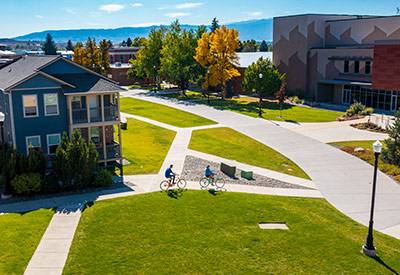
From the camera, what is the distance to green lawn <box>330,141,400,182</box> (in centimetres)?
3031

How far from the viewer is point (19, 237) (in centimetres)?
1853

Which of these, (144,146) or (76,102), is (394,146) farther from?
(76,102)

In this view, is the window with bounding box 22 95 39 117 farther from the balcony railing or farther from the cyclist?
the cyclist

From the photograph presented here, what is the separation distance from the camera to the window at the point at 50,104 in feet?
89.5

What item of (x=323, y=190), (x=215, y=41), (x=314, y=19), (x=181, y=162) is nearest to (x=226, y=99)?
(x=215, y=41)

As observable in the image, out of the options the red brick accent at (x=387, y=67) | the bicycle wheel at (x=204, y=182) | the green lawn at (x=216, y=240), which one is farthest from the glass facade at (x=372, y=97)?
the bicycle wheel at (x=204, y=182)

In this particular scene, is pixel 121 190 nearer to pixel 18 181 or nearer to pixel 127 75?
pixel 18 181

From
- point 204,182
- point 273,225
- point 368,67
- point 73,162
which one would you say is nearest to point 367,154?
point 204,182

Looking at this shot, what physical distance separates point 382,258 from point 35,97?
20.9 m

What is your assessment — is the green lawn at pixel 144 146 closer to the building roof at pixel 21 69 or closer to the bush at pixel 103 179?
the bush at pixel 103 179

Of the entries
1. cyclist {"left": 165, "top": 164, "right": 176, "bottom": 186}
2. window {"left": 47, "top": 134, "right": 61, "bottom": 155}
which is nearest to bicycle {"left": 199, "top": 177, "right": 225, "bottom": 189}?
cyclist {"left": 165, "top": 164, "right": 176, "bottom": 186}

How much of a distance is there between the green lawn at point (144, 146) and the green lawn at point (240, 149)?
8.84ft

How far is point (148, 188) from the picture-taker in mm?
25922

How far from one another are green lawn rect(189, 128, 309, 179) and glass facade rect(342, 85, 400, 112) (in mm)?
23276
